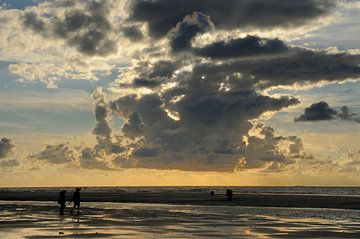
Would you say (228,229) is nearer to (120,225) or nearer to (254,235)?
(254,235)

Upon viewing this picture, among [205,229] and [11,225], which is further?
[11,225]

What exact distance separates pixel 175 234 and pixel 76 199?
2077cm

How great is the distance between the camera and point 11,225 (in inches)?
1426

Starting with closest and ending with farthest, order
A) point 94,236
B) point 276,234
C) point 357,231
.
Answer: point 94,236
point 276,234
point 357,231

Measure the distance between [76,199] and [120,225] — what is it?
44.7 ft

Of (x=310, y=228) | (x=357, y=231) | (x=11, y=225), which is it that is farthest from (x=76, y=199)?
(x=357, y=231)

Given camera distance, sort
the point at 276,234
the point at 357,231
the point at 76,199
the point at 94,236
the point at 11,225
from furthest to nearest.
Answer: the point at 76,199, the point at 11,225, the point at 357,231, the point at 276,234, the point at 94,236

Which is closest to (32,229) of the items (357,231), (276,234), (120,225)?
(120,225)

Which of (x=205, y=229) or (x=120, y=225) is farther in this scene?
(x=120, y=225)

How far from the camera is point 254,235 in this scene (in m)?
30.3

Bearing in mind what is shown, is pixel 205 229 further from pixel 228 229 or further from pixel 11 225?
pixel 11 225

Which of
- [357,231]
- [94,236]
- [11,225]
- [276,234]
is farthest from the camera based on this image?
[11,225]

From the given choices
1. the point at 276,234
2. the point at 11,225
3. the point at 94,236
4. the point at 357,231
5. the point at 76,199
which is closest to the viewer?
the point at 94,236

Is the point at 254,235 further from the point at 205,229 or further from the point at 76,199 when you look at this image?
the point at 76,199
